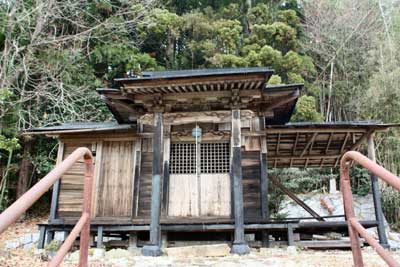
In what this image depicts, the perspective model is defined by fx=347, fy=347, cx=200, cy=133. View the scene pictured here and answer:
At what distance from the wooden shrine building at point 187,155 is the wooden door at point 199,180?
22 mm

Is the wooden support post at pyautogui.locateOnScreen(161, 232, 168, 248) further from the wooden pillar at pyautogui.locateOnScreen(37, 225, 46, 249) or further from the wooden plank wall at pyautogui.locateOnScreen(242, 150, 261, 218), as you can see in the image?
the wooden pillar at pyautogui.locateOnScreen(37, 225, 46, 249)

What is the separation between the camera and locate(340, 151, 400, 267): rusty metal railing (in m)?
2.01

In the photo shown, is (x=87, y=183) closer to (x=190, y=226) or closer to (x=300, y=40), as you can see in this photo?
(x=190, y=226)

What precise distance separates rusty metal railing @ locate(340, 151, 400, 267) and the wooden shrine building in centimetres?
407

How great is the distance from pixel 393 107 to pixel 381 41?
3.99m

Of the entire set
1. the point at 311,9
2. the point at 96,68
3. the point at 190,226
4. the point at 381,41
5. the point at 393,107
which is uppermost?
the point at 311,9

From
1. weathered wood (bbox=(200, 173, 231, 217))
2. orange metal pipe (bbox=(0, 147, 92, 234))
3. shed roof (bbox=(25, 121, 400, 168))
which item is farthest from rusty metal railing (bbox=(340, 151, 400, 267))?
shed roof (bbox=(25, 121, 400, 168))

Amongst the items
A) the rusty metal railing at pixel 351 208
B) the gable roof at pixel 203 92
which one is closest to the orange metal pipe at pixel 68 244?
the rusty metal railing at pixel 351 208

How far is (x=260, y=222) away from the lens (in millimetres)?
7066

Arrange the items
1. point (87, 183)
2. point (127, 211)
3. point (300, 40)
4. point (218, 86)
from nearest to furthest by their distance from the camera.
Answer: point (87, 183) → point (218, 86) → point (127, 211) → point (300, 40)

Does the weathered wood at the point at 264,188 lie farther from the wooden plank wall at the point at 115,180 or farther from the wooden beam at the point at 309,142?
the wooden plank wall at the point at 115,180

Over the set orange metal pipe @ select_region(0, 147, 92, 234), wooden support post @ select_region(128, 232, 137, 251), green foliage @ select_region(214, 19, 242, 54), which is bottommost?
wooden support post @ select_region(128, 232, 137, 251)

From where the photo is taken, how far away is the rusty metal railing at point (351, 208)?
2007mm

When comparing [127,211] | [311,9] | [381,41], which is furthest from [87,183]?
[311,9]
